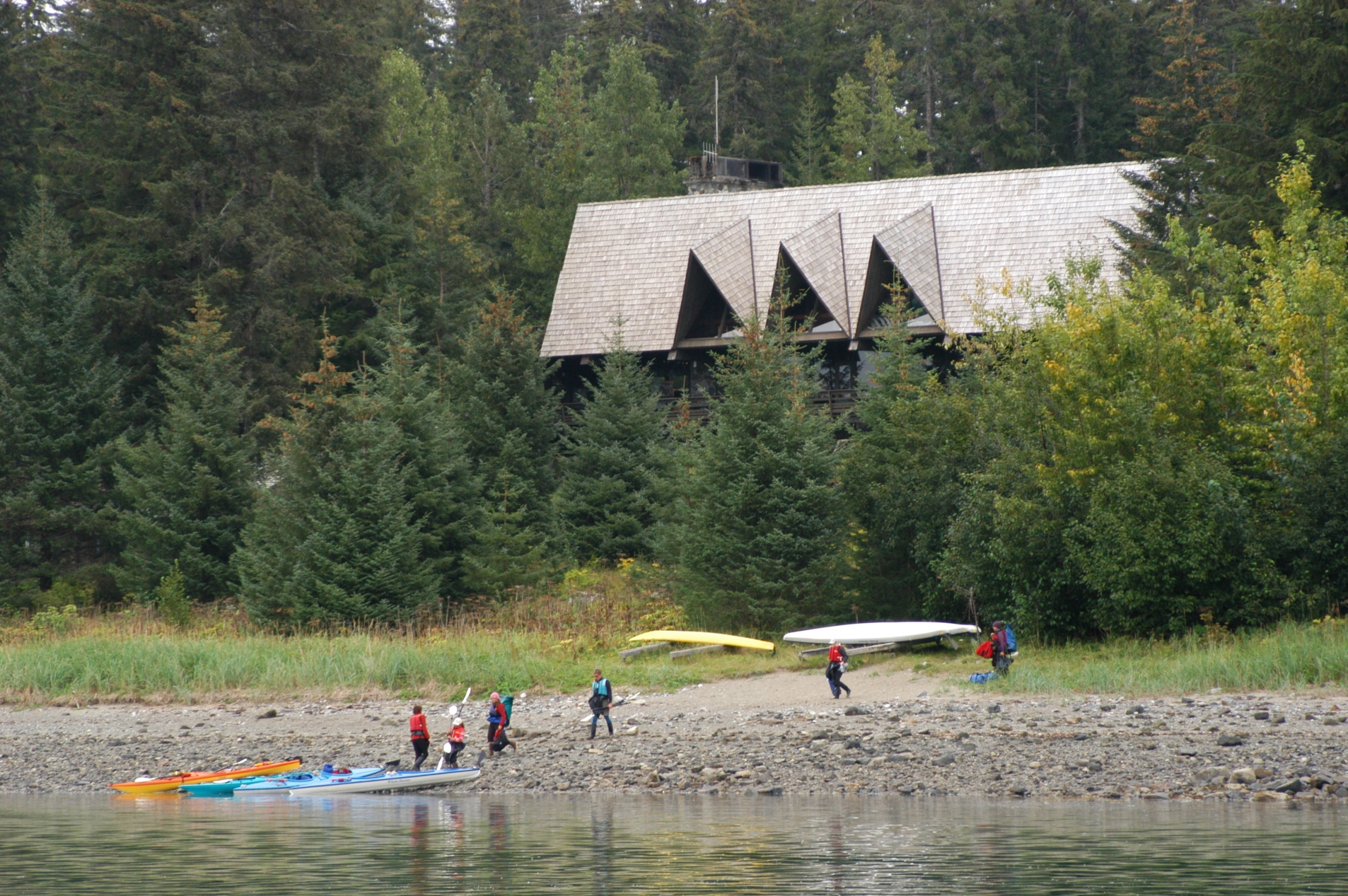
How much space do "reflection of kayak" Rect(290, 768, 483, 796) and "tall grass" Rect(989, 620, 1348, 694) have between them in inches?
372

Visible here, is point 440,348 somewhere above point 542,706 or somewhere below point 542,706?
above

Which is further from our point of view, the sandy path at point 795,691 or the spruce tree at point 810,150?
the spruce tree at point 810,150

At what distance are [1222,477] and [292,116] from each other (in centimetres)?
3356

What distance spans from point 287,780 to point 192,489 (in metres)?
19.0

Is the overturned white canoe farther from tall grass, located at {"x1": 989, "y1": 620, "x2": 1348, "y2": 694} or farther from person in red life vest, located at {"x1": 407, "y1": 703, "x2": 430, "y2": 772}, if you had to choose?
person in red life vest, located at {"x1": 407, "y1": 703, "x2": 430, "y2": 772}

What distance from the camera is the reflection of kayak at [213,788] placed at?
22.7 m

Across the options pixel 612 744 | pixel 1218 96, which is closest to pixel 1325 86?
pixel 1218 96

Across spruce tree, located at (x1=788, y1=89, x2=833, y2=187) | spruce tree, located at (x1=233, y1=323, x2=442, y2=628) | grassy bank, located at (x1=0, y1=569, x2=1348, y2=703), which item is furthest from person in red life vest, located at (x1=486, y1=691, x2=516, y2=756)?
spruce tree, located at (x1=788, y1=89, x2=833, y2=187)

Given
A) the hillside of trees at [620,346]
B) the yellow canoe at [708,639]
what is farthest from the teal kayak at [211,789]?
the hillside of trees at [620,346]

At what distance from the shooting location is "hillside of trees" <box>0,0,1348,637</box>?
27.3m

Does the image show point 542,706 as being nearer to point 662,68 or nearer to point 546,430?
point 546,430

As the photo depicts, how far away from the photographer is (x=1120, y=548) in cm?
2580

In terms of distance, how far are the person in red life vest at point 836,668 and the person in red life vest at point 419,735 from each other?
726 cm

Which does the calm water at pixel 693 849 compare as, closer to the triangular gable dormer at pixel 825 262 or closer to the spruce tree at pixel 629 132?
the triangular gable dormer at pixel 825 262
